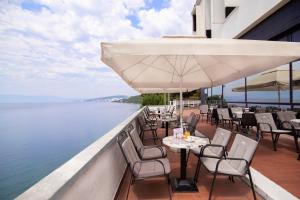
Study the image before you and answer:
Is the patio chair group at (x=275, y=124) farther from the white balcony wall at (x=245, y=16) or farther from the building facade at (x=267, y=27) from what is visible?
the white balcony wall at (x=245, y=16)

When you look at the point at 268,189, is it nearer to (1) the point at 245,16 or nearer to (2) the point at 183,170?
(2) the point at 183,170

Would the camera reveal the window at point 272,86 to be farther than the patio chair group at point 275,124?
Yes

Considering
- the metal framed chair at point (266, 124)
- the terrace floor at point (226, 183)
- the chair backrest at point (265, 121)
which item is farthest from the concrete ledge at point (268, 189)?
the chair backrest at point (265, 121)

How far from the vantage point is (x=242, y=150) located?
3.37 m

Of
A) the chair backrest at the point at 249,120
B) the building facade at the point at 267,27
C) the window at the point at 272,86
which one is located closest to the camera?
the chair backrest at the point at 249,120

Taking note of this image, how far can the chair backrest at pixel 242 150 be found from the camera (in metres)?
3.06

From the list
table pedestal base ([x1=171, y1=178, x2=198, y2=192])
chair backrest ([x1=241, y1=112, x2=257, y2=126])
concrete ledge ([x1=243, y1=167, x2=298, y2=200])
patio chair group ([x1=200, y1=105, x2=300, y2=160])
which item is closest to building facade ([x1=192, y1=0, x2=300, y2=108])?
patio chair group ([x1=200, y1=105, x2=300, y2=160])

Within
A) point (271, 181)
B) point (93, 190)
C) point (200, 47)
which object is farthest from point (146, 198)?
point (200, 47)

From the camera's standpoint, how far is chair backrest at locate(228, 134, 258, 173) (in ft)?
10.0

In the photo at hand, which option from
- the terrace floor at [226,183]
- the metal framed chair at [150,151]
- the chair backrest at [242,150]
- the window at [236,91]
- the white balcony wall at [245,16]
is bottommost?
the terrace floor at [226,183]

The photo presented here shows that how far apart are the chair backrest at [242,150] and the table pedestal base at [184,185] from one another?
65 centimetres

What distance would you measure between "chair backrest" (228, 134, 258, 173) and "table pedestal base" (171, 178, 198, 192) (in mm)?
651

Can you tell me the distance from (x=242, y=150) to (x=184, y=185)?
3.25 feet

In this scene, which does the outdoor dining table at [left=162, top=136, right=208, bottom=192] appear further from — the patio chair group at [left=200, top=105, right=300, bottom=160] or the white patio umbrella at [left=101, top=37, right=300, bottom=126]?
the patio chair group at [left=200, top=105, right=300, bottom=160]
